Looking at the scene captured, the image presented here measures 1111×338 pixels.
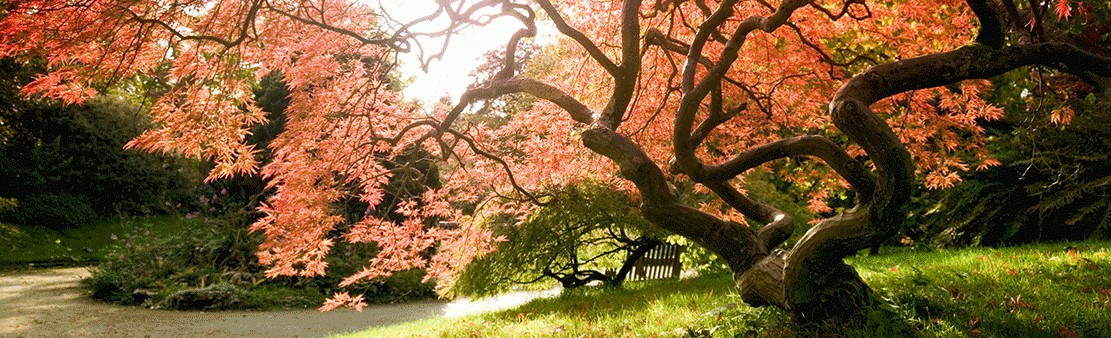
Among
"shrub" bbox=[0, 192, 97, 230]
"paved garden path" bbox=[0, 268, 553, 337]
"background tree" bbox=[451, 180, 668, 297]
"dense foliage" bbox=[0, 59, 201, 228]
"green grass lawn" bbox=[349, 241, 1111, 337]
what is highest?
"dense foliage" bbox=[0, 59, 201, 228]

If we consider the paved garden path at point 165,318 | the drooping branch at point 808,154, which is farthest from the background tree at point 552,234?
the drooping branch at point 808,154

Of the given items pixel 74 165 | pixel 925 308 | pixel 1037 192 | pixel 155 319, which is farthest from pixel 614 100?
pixel 74 165

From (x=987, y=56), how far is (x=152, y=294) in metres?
11.8

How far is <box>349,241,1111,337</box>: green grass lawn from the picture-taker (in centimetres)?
443

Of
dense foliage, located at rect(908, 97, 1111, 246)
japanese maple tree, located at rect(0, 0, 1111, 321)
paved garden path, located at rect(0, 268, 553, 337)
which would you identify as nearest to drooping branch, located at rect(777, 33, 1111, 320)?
japanese maple tree, located at rect(0, 0, 1111, 321)

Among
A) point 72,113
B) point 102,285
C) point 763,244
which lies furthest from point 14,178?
point 763,244

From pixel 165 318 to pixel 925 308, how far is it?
9.60 metres

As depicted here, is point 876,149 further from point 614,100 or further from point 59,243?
point 59,243

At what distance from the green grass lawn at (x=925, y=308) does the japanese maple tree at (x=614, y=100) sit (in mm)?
349

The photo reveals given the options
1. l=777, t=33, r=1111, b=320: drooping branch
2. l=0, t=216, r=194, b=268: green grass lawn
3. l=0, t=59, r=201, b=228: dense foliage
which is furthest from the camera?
l=0, t=59, r=201, b=228: dense foliage

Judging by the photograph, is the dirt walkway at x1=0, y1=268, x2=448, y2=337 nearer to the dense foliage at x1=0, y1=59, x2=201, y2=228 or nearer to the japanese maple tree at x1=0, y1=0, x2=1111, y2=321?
the japanese maple tree at x1=0, y1=0, x2=1111, y2=321

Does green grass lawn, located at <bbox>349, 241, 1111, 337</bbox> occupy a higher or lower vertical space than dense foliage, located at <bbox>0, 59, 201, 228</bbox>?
lower

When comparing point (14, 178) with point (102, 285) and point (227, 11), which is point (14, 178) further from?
point (227, 11)

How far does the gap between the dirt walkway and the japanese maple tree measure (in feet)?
10.1
